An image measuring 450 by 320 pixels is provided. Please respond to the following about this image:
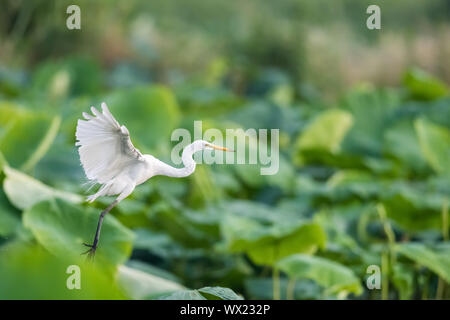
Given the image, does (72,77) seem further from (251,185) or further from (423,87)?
(251,185)

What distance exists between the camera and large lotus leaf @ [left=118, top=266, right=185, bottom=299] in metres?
0.88

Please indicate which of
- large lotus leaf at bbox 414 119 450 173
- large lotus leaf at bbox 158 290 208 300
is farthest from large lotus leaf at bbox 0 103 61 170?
large lotus leaf at bbox 414 119 450 173

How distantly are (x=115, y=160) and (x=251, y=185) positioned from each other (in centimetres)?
156

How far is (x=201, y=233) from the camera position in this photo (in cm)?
148

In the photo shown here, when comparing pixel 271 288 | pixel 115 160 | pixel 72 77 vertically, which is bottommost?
pixel 271 288

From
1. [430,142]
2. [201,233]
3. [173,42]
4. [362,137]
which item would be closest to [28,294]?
[201,233]

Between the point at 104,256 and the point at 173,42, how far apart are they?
14.1ft

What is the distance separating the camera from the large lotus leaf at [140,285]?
2.89 feet

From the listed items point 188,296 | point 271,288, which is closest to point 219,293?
point 188,296

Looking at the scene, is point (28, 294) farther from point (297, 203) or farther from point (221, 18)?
point (221, 18)

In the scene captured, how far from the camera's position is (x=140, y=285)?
0.90 meters

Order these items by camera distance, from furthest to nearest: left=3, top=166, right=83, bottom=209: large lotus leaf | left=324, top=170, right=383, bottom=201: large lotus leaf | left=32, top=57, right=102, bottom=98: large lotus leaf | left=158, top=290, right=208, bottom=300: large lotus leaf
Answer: left=32, top=57, right=102, bottom=98: large lotus leaf
left=324, top=170, right=383, bottom=201: large lotus leaf
left=3, top=166, right=83, bottom=209: large lotus leaf
left=158, top=290, right=208, bottom=300: large lotus leaf

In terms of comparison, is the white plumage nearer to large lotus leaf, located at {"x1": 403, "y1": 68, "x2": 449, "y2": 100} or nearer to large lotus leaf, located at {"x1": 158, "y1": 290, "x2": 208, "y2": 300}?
large lotus leaf, located at {"x1": 158, "y1": 290, "x2": 208, "y2": 300}

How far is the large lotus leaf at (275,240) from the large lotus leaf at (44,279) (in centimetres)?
72
